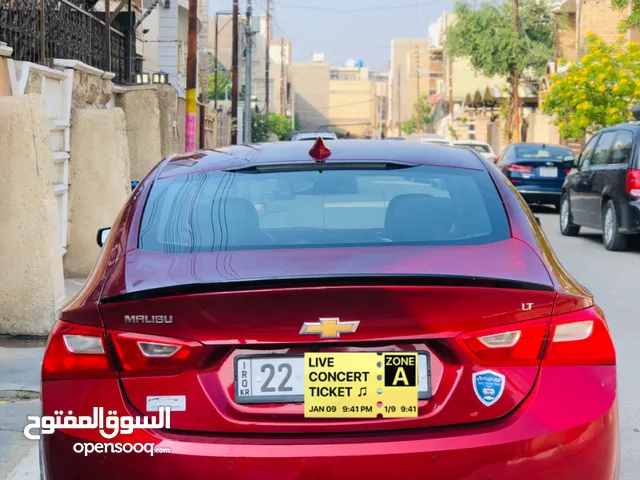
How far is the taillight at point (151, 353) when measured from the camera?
3145 mm

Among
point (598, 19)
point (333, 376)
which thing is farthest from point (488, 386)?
point (598, 19)

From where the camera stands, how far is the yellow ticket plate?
3121 mm

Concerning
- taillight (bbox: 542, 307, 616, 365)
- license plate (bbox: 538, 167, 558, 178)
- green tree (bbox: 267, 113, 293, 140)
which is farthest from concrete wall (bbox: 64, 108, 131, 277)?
green tree (bbox: 267, 113, 293, 140)

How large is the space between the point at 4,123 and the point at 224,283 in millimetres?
5777

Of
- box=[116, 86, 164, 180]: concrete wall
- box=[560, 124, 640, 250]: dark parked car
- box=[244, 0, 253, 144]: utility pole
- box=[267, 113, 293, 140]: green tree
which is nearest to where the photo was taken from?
box=[560, 124, 640, 250]: dark parked car

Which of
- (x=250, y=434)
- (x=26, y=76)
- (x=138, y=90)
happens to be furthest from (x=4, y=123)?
(x=138, y=90)

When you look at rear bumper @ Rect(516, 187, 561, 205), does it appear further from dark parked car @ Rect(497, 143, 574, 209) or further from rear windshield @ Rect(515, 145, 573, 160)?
rear windshield @ Rect(515, 145, 573, 160)

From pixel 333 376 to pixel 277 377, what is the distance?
16cm

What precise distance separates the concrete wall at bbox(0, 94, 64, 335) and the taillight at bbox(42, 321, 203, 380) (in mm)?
5430

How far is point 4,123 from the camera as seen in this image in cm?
848

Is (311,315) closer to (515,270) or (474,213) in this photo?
(515,270)

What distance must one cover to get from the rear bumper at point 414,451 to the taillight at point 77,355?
0.20 feet

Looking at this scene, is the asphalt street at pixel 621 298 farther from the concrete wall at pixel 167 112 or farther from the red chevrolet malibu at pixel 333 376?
the concrete wall at pixel 167 112

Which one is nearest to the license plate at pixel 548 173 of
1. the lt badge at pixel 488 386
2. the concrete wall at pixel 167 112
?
the concrete wall at pixel 167 112
